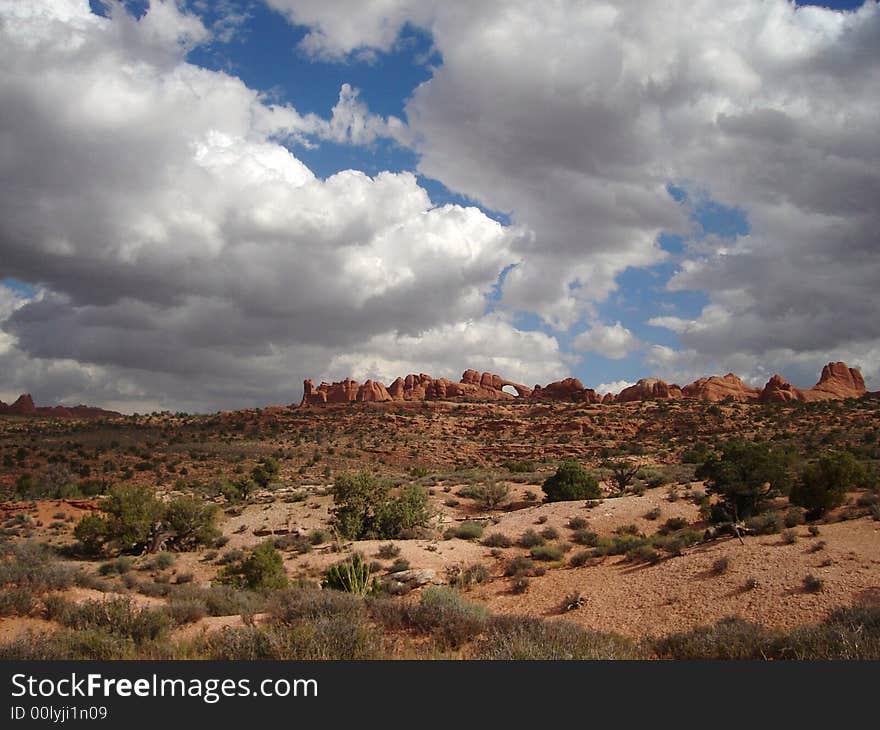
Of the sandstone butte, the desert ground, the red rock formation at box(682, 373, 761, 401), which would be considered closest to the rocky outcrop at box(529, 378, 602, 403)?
the sandstone butte

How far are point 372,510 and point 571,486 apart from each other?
10.4 m

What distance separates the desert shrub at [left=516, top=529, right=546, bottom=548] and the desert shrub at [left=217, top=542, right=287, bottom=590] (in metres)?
8.35

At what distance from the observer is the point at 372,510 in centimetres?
2445

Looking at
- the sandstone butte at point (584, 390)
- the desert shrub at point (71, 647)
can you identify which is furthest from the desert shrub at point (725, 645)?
the sandstone butte at point (584, 390)

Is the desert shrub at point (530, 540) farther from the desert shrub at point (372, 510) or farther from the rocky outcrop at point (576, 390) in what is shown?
the rocky outcrop at point (576, 390)

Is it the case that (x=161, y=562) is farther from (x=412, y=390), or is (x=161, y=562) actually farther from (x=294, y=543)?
(x=412, y=390)

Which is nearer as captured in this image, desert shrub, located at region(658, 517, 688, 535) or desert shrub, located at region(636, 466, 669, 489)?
desert shrub, located at region(658, 517, 688, 535)

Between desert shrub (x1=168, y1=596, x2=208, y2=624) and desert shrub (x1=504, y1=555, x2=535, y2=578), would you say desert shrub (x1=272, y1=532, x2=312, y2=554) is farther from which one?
desert shrub (x1=168, y1=596, x2=208, y2=624)

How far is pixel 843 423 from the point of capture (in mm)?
48188

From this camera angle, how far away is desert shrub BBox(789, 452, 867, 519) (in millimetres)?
17203

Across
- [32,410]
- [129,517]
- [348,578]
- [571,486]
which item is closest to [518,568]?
[348,578]

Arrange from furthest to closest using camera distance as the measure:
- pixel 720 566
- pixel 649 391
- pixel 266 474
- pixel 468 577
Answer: pixel 649 391 < pixel 266 474 < pixel 468 577 < pixel 720 566

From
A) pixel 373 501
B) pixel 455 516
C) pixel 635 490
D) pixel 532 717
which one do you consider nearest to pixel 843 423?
pixel 635 490

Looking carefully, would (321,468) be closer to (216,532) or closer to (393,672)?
(216,532)
